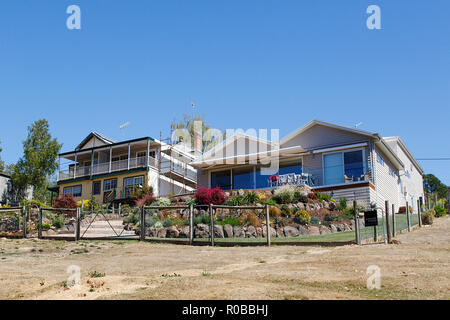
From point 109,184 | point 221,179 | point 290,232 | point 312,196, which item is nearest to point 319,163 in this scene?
point 312,196

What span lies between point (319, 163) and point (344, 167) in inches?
68.5

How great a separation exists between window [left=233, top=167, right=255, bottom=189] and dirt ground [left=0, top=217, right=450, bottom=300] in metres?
15.6

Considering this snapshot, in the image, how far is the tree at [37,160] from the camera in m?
43.8

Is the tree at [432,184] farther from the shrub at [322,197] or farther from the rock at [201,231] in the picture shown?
the rock at [201,231]

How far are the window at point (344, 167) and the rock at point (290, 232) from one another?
373 inches

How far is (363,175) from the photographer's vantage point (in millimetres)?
29641

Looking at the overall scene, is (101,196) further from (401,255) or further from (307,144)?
(401,255)

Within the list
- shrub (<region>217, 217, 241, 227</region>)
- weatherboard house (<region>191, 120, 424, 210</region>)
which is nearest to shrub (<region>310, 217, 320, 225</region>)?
shrub (<region>217, 217, 241, 227</region>)

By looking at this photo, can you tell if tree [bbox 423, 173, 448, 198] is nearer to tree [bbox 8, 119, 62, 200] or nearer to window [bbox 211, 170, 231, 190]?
window [bbox 211, 170, 231, 190]

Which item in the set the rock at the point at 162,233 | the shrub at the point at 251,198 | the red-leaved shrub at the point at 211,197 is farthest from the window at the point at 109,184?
the rock at the point at 162,233

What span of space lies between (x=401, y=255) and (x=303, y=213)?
31.5 ft

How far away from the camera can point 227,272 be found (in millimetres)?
11547

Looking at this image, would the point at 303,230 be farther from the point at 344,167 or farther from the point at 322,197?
the point at 344,167
